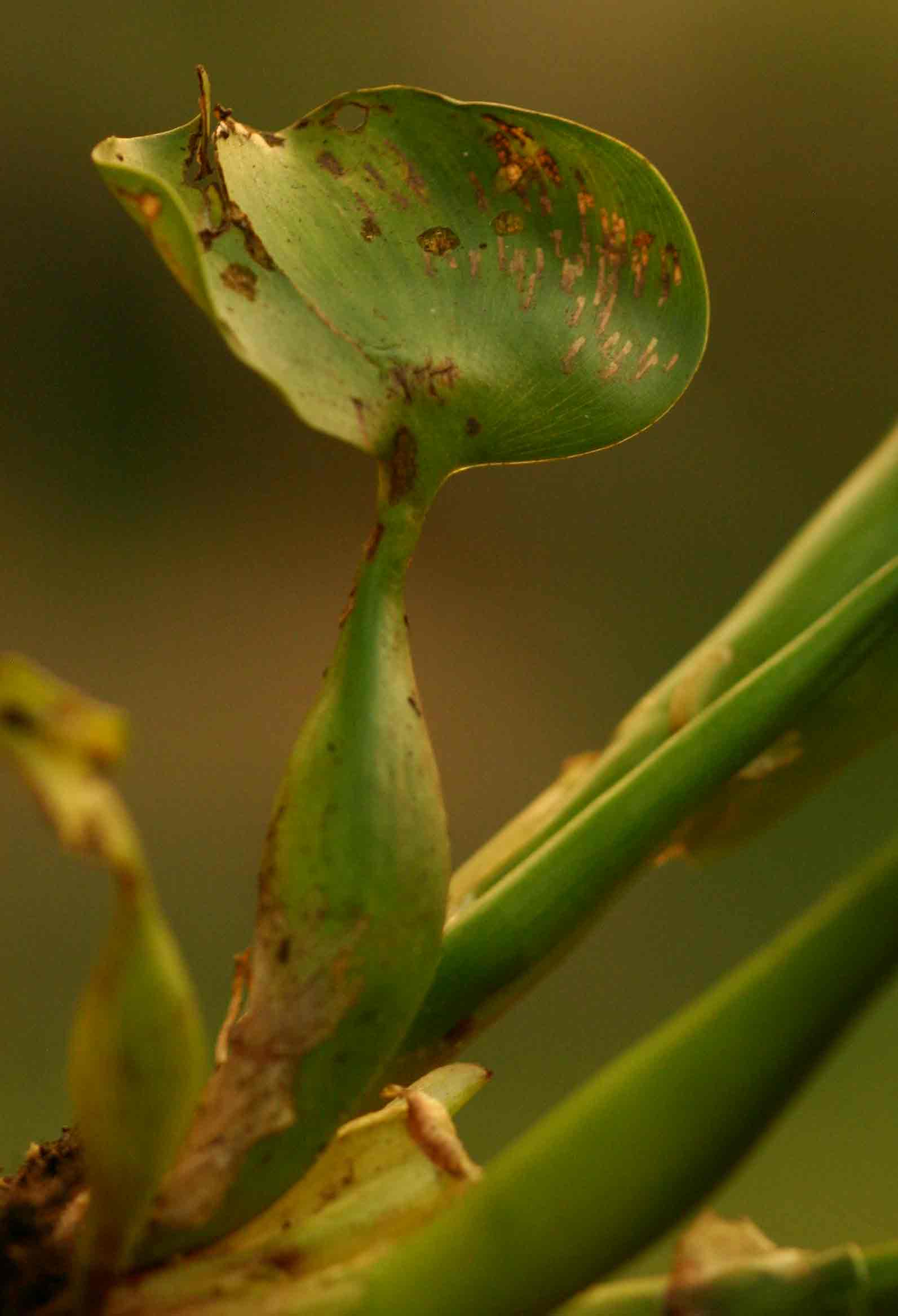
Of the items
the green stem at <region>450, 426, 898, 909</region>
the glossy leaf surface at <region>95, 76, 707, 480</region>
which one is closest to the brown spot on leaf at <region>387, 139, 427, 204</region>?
the glossy leaf surface at <region>95, 76, 707, 480</region>

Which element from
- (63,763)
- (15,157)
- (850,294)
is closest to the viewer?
(63,763)

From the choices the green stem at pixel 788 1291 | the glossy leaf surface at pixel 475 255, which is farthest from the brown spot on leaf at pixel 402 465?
the green stem at pixel 788 1291

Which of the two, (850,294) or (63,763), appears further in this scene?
(850,294)

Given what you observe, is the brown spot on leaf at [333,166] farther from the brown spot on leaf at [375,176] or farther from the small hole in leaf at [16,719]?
the small hole in leaf at [16,719]

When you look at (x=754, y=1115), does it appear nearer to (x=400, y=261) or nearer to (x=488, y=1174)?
(x=488, y=1174)

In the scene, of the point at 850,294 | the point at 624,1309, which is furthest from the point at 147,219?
the point at 850,294

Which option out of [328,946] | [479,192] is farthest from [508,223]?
[328,946]

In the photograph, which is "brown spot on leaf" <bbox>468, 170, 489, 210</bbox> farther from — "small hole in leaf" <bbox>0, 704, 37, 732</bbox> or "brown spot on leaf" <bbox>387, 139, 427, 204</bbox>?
"small hole in leaf" <bbox>0, 704, 37, 732</bbox>
